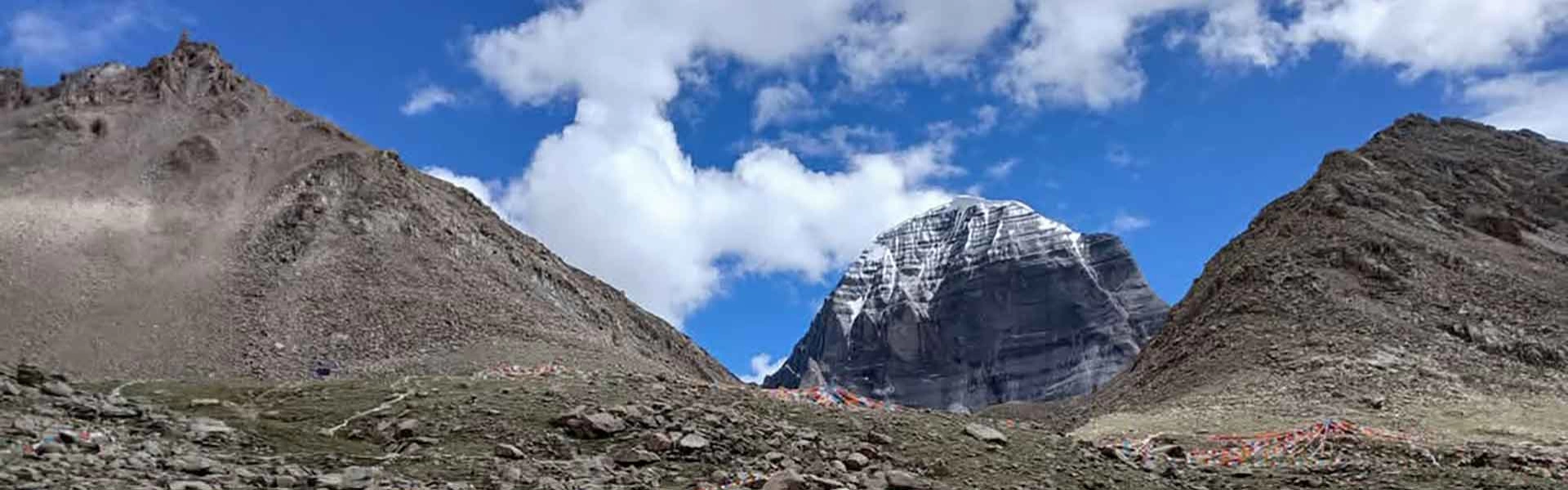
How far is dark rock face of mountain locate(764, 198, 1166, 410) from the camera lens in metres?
151

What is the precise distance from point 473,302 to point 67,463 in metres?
31.8

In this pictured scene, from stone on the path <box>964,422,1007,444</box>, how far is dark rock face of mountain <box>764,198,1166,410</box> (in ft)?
416

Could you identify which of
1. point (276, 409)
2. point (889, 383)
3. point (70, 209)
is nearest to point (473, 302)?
point (70, 209)

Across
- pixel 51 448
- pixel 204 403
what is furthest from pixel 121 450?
pixel 204 403

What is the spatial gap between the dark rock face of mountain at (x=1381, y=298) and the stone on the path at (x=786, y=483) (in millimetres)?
23268

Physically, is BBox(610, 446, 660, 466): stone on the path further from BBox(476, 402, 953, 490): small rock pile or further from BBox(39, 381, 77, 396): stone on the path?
BBox(39, 381, 77, 396): stone on the path

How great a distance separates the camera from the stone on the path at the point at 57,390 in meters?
14.7

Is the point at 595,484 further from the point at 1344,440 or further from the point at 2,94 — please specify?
the point at 2,94

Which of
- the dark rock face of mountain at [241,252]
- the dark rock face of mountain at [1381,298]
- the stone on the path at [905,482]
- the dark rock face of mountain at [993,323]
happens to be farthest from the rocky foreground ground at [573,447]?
the dark rock face of mountain at [993,323]

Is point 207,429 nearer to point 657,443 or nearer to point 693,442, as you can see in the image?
point 657,443

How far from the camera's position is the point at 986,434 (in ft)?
56.6

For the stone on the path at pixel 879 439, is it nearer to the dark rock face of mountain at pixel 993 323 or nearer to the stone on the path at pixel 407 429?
the stone on the path at pixel 407 429

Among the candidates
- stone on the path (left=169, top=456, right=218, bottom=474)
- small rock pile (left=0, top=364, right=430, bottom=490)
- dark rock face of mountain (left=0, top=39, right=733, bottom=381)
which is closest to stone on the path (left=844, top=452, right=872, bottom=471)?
small rock pile (left=0, top=364, right=430, bottom=490)

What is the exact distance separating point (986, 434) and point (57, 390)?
12.0 m
